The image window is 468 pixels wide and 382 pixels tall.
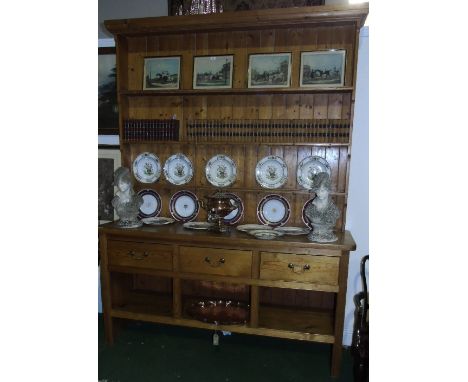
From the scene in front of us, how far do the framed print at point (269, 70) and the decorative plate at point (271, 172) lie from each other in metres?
0.54

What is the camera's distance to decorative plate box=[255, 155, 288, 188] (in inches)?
A: 89.1

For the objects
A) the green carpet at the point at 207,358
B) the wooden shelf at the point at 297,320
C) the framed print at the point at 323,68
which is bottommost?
the green carpet at the point at 207,358

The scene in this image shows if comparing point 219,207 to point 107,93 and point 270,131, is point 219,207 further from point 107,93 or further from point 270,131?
point 107,93

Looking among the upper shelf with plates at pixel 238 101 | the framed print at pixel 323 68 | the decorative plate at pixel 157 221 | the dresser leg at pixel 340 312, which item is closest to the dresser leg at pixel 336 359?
the dresser leg at pixel 340 312

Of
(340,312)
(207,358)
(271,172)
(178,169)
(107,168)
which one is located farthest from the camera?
(107,168)

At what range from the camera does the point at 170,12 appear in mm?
2439

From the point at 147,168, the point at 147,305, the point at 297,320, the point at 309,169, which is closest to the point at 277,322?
the point at 297,320

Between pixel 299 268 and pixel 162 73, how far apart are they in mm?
1811

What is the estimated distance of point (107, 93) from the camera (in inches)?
98.9

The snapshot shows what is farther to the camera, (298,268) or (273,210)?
(273,210)

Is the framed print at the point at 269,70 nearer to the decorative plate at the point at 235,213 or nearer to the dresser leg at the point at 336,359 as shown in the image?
the decorative plate at the point at 235,213

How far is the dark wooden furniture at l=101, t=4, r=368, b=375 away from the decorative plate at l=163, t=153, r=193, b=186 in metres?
0.06

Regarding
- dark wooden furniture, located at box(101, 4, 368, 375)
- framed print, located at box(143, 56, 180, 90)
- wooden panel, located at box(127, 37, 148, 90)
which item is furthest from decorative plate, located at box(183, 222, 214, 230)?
wooden panel, located at box(127, 37, 148, 90)

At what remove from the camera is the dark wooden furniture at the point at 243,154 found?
1.89 m
